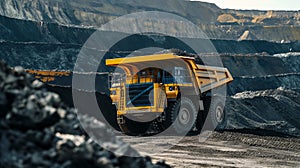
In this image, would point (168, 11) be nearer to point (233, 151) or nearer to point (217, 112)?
point (217, 112)

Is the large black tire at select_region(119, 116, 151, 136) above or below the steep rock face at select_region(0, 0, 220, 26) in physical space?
below

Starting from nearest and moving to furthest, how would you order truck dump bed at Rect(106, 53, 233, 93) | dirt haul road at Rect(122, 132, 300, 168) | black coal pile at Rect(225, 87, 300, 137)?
dirt haul road at Rect(122, 132, 300, 168) < truck dump bed at Rect(106, 53, 233, 93) < black coal pile at Rect(225, 87, 300, 137)

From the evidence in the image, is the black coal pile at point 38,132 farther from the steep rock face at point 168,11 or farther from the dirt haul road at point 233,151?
the steep rock face at point 168,11

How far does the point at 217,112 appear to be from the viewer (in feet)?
50.7

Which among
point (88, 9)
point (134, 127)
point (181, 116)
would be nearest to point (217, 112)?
point (181, 116)

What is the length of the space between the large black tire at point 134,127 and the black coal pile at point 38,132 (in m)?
10.2

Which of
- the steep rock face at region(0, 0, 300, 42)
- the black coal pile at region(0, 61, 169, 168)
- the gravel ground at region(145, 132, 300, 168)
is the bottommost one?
the gravel ground at region(145, 132, 300, 168)

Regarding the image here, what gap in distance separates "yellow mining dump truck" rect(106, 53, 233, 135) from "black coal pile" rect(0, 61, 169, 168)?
30.0 ft

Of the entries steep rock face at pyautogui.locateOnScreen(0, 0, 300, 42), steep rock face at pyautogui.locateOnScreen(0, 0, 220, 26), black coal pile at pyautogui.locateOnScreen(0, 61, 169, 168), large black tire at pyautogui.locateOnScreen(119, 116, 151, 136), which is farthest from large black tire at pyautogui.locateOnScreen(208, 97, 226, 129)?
steep rock face at pyautogui.locateOnScreen(0, 0, 220, 26)

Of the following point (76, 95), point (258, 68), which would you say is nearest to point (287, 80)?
point (258, 68)

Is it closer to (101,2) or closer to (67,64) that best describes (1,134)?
(67,64)

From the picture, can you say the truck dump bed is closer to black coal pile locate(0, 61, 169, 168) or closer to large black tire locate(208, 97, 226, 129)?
large black tire locate(208, 97, 226, 129)

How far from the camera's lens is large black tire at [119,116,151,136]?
1493 cm

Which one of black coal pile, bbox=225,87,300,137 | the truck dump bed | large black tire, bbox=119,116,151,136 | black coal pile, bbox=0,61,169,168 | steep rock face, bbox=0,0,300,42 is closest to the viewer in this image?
black coal pile, bbox=0,61,169,168
